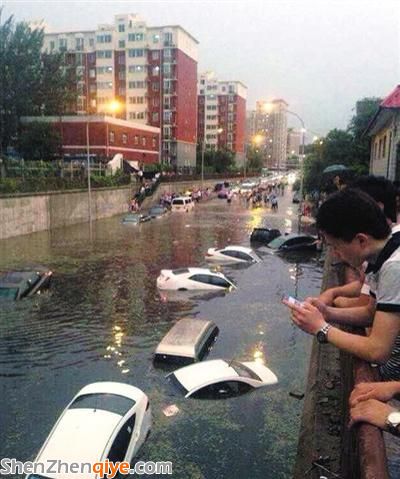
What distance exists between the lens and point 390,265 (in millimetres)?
3006

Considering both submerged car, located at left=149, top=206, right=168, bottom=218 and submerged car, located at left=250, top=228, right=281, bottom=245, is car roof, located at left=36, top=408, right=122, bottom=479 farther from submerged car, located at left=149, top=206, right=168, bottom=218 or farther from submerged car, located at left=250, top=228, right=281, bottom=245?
submerged car, located at left=149, top=206, right=168, bottom=218

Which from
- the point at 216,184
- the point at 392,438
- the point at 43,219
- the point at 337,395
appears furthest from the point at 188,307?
the point at 216,184

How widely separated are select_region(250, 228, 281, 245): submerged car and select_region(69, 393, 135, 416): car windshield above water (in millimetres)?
27442

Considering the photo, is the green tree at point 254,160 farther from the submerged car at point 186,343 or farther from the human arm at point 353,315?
the human arm at point 353,315

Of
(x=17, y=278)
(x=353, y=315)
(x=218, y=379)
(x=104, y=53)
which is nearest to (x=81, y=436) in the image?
(x=218, y=379)

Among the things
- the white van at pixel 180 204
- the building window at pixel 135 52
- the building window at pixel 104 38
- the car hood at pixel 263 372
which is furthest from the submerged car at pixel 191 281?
the building window at pixel 104 38

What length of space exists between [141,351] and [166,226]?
3050 centimetres

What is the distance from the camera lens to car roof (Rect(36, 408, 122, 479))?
8047 millimetres

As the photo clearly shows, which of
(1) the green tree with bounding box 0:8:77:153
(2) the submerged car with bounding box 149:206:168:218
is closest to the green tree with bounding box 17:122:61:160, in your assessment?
(1) the green tree with bounding box 0:8:77:153

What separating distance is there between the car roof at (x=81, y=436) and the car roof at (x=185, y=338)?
15.7 feet

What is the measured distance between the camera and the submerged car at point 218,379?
1203 centimetres

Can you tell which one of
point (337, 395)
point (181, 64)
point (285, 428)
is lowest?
point (285, 428)

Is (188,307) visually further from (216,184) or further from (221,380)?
(216,184)

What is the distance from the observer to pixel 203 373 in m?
12.4
